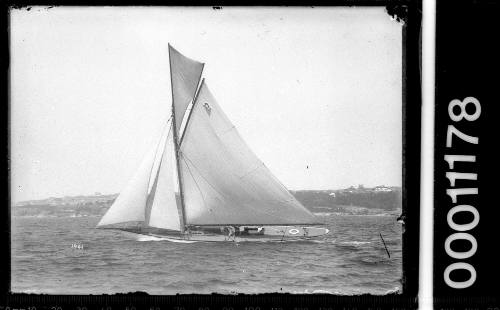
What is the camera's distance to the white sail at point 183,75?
15.4 ft

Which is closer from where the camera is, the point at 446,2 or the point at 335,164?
the point at 446,2

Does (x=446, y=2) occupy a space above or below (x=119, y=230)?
above

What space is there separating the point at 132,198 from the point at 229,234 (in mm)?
977

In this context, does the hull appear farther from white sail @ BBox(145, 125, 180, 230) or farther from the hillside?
the hillside

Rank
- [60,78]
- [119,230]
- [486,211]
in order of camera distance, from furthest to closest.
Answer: [119,230] → [60,78] → [486,211]

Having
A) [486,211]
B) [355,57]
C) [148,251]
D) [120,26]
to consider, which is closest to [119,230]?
[148,251]

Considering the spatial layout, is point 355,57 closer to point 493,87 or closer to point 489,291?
point 493,87

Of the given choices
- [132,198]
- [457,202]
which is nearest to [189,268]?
[132,198]

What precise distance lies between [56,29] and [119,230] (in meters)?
1.68

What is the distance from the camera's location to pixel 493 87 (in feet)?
14.5

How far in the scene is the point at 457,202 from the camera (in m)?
4.38

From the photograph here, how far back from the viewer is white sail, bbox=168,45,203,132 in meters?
4.71

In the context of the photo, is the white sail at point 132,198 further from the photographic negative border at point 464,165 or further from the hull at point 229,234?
the photographic negative border at point 464,165

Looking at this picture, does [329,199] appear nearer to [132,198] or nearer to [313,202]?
[313,202]
